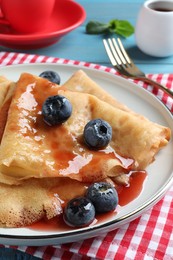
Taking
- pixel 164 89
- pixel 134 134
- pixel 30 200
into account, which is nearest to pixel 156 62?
pixel 164 89

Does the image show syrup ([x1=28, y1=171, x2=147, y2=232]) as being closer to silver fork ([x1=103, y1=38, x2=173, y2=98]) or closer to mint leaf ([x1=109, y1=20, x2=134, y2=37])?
silver fork ([x1=103, y1=38, x2=173, y2=98])

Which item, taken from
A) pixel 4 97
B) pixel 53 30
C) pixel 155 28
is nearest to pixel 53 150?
pixel 4 97

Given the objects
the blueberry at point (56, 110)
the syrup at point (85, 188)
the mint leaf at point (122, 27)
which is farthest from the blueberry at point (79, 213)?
the mint leaf at point (122, 27)

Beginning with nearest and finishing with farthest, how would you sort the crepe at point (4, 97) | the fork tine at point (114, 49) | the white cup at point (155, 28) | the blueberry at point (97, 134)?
the blueberry at point (97, 134) < the crepe at point (4, 97) < the fork tine at point (114, 49) < the white cup at point (155, 28)

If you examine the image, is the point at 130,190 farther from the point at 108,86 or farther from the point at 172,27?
the point at 172,27

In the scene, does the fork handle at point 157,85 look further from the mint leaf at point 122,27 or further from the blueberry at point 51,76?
the mint leaf at point 122,27

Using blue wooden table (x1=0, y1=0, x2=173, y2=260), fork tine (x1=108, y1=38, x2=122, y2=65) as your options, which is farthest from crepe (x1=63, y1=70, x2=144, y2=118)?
blue wooden table (x1=0, y1=0, x2=173, y2=260)

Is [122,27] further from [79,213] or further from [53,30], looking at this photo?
[79,213]
